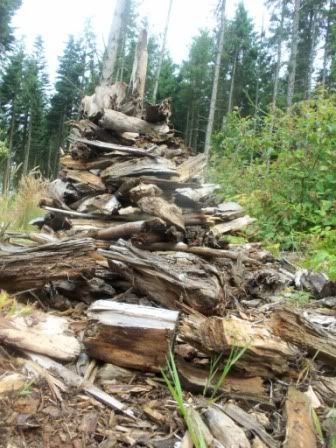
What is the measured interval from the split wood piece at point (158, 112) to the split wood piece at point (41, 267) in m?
2.09

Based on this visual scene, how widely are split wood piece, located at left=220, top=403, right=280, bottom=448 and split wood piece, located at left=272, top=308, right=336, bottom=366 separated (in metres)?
0.40

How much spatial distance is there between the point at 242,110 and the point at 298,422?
114ft

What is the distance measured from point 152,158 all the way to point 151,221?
84cm

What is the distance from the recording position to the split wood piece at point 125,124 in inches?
137

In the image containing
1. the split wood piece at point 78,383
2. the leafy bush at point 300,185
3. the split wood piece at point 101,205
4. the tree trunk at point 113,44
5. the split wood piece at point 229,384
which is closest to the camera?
the split wood piece at point 78,383

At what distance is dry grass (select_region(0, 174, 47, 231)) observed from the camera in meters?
4.82

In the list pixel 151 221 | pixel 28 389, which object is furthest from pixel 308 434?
pixel 151 221

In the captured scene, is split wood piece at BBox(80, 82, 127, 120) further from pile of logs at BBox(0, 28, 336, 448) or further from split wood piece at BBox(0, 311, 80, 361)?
split wood piece at BBox(0, 311, 80, 361)

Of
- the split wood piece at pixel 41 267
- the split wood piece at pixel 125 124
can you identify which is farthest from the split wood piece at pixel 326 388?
the split wood piece at pixel 125 124

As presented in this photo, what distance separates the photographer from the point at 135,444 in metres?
1.11

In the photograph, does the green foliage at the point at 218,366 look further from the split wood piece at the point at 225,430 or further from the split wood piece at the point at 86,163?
the split wood piece at the point at 86,163

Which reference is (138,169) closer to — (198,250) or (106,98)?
(198,250)

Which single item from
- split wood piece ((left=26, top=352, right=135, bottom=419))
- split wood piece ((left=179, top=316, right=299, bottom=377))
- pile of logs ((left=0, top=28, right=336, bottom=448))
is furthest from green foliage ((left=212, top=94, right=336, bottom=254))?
split wood piece ((left=26, top=352, right=135, bottom=419))

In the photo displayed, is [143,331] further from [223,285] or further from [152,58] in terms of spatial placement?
[152,58]
